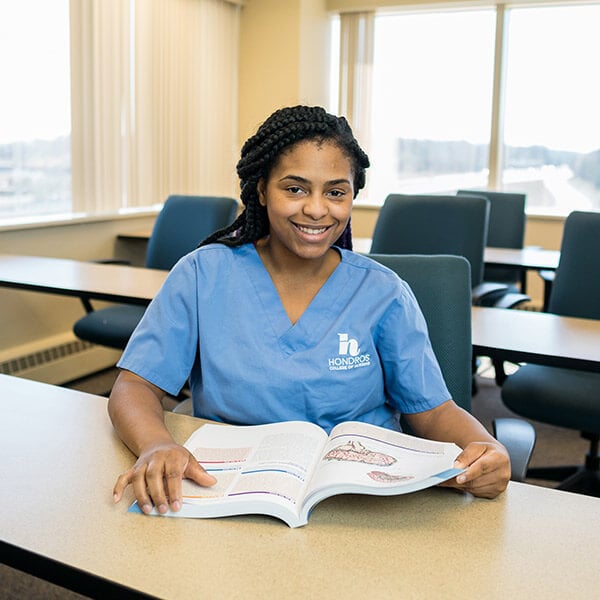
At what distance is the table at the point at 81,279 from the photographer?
258cm

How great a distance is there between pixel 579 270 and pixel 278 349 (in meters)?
1.61

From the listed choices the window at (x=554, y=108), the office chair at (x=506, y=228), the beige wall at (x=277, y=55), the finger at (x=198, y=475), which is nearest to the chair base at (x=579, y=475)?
the office chair at (x=506, y=228)

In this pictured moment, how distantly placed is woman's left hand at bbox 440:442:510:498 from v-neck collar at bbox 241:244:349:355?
39 cm

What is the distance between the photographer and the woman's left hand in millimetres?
1045

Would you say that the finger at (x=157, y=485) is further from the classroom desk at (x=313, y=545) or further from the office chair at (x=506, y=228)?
the office chair at (x=506, y=228)

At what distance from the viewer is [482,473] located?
41.5 inches

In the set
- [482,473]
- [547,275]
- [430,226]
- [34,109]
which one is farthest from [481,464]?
[34,109]

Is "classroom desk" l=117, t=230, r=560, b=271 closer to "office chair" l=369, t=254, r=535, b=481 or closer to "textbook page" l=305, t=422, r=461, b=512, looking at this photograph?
"office chair" l=369, t=254, r=535, b=481

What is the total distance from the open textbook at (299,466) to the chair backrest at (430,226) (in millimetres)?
1687

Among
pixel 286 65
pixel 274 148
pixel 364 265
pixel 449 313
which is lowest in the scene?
pixel 449 313

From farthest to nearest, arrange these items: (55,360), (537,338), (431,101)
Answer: (431,101) < (55,360) < (537,338)

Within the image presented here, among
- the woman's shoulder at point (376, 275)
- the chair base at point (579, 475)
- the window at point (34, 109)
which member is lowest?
the chair base at point (579, 475)

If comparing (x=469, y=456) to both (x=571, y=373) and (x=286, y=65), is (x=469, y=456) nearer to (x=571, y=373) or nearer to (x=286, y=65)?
(x=571, y=373)

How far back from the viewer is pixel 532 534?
971 millimetres
